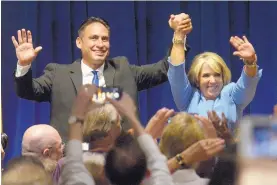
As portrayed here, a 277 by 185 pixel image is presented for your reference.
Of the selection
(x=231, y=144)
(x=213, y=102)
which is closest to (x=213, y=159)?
(x=231, y=144)

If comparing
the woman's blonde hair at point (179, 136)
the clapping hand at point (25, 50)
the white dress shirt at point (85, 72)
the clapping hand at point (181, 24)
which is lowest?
the woman's blonde hair at point (179, 136)

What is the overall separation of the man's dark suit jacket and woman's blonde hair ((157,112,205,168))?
1.03 ft

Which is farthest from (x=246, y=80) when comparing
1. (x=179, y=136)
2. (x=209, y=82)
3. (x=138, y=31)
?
(x=138, y=31)

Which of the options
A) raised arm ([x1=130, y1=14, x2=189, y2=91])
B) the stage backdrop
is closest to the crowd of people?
raised arm ([x1=130, y1=14, x2=189, y2=91])

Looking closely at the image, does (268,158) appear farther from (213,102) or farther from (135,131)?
(213,102)

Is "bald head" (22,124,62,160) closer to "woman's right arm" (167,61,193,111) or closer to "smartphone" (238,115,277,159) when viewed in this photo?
"woman's right arm" (167,61,193,111)

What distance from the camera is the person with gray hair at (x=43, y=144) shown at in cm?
142

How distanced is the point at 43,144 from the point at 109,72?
0.28 metres

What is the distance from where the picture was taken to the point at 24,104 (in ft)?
7.84

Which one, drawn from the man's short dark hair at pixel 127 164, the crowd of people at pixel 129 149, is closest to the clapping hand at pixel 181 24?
the crowd of people at pixel 129 149

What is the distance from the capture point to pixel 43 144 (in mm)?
1441

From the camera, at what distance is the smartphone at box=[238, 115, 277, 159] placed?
96 cm

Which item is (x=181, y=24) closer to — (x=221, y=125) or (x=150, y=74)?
(x=150, y=74)

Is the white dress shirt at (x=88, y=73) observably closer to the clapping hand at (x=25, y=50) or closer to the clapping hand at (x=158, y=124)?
the clapping hand at (x=25, y=50)
